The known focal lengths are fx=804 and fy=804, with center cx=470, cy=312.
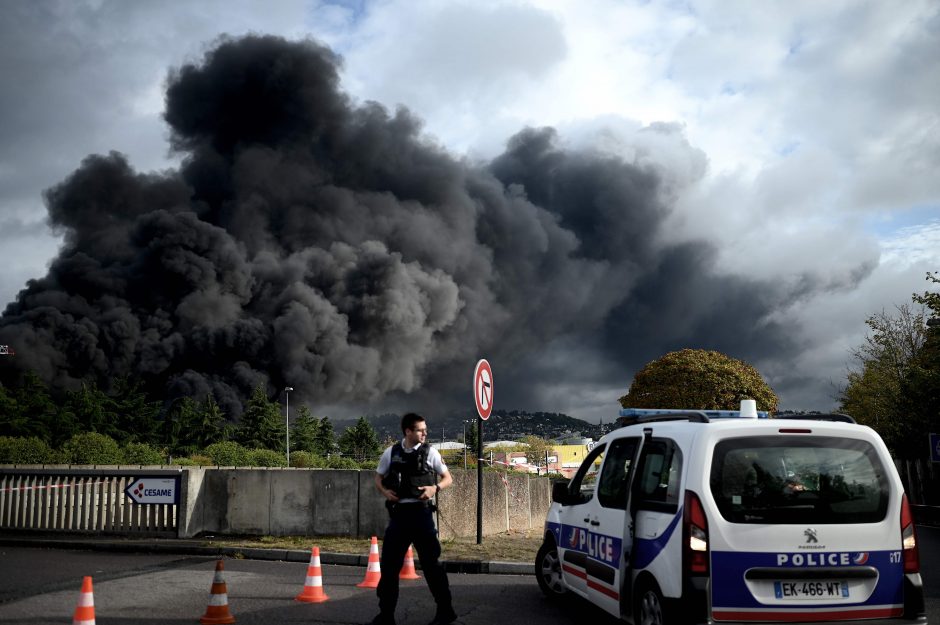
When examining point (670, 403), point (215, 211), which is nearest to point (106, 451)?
point (670, 403)

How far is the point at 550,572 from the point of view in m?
7.23

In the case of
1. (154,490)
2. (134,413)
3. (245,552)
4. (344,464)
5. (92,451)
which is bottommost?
(245,552)

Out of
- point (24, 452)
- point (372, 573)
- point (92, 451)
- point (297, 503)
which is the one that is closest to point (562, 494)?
point (372, 573)

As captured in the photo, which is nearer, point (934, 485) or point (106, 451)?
point (934, 485)

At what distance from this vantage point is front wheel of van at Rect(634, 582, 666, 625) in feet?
15.5

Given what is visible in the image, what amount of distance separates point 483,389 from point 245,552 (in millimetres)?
3857

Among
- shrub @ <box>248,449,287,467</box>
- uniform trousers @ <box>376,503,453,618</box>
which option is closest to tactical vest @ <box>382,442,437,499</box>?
uniform trousers @ <box>376,503,453,618</box>

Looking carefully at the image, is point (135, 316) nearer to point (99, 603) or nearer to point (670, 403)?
point (670, 403)

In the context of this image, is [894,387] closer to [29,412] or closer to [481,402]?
[481,402]

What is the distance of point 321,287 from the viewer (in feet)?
266

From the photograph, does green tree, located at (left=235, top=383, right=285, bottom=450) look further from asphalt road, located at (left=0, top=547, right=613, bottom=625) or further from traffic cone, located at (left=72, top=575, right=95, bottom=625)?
traffic cone, located at (left=72, top=575, right=95, bottom=625)

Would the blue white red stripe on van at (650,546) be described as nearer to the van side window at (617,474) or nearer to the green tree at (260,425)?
the van side window at (617,474)

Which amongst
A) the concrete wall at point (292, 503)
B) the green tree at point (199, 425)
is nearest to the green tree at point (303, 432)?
the green tree at point (199, 425)

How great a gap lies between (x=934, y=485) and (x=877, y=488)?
2395cm
